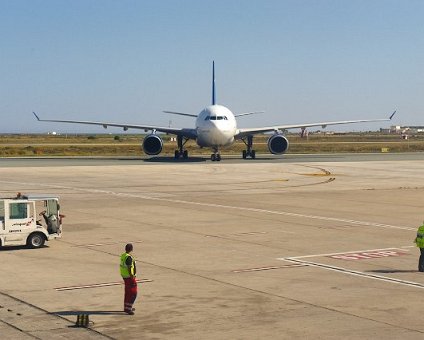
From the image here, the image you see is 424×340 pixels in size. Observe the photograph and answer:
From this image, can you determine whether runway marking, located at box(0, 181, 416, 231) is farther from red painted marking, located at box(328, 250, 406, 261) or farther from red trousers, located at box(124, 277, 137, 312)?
red trousers, located at box(124, 277, 137, 312)

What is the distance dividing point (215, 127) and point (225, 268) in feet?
183

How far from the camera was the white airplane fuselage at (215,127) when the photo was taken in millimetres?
77312

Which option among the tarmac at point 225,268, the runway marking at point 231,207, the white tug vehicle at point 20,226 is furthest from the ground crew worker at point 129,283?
the runway marking at point 231,207

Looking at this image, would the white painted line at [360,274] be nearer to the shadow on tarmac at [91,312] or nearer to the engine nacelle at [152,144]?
the shadow on tarmac at [91,312]

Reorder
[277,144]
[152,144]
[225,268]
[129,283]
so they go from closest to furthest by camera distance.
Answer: [129,283] < [225,268] < [152,144] < [277,144]

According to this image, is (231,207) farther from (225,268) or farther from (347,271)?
(347,271)

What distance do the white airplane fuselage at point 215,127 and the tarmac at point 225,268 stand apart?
3204 cm

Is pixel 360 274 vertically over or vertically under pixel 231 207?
under

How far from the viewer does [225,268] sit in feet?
70.5

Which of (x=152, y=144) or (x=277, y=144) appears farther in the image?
(x=277, y=144)

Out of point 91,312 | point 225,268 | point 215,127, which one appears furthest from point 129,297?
point 215,127

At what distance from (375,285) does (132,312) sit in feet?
21.0

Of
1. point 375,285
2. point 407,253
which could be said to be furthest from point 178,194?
point 375,285

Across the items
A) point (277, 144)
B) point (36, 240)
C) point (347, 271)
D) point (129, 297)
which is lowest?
point (347, 271)
